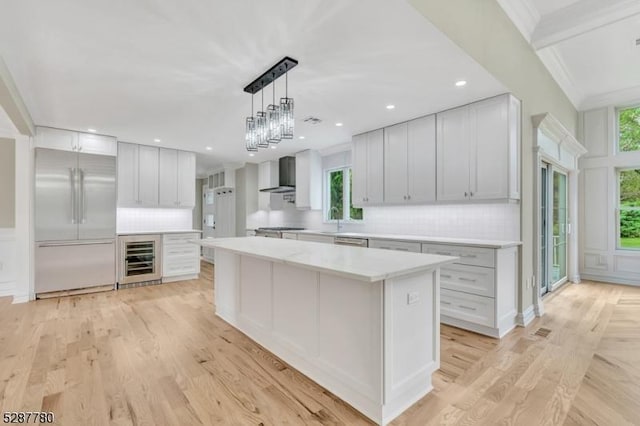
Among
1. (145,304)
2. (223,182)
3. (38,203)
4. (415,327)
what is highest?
(223,182)

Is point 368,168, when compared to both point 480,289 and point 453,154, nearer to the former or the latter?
point 453,154

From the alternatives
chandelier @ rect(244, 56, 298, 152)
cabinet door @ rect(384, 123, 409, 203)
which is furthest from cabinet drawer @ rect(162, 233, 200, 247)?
cabinet door @ rect(384, 123, 409, 203)

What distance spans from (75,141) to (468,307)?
593cm

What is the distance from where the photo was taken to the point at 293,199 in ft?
21.5

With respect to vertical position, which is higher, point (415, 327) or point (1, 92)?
point (1, 92)

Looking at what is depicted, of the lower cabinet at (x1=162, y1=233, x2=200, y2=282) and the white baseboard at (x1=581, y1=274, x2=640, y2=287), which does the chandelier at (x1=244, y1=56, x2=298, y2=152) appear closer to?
the lower cabinet at (x1=162, y1=233, x2=200, y2=282)

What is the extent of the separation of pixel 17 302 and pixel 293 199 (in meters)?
4.59

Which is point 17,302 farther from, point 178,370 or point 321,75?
point 321,75

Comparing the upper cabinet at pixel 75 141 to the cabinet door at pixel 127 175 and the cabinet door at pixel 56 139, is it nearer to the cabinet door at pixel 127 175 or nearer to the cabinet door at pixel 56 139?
the cabinet door at pixel 56 139

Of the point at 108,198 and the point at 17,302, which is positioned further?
the point at 108,198

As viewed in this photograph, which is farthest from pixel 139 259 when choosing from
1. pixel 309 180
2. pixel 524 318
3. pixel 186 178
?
pixel 524 318

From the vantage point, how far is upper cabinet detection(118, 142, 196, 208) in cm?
531

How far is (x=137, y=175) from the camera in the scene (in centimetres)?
542

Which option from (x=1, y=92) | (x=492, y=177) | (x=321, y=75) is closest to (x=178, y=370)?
(x=321, y=75)
